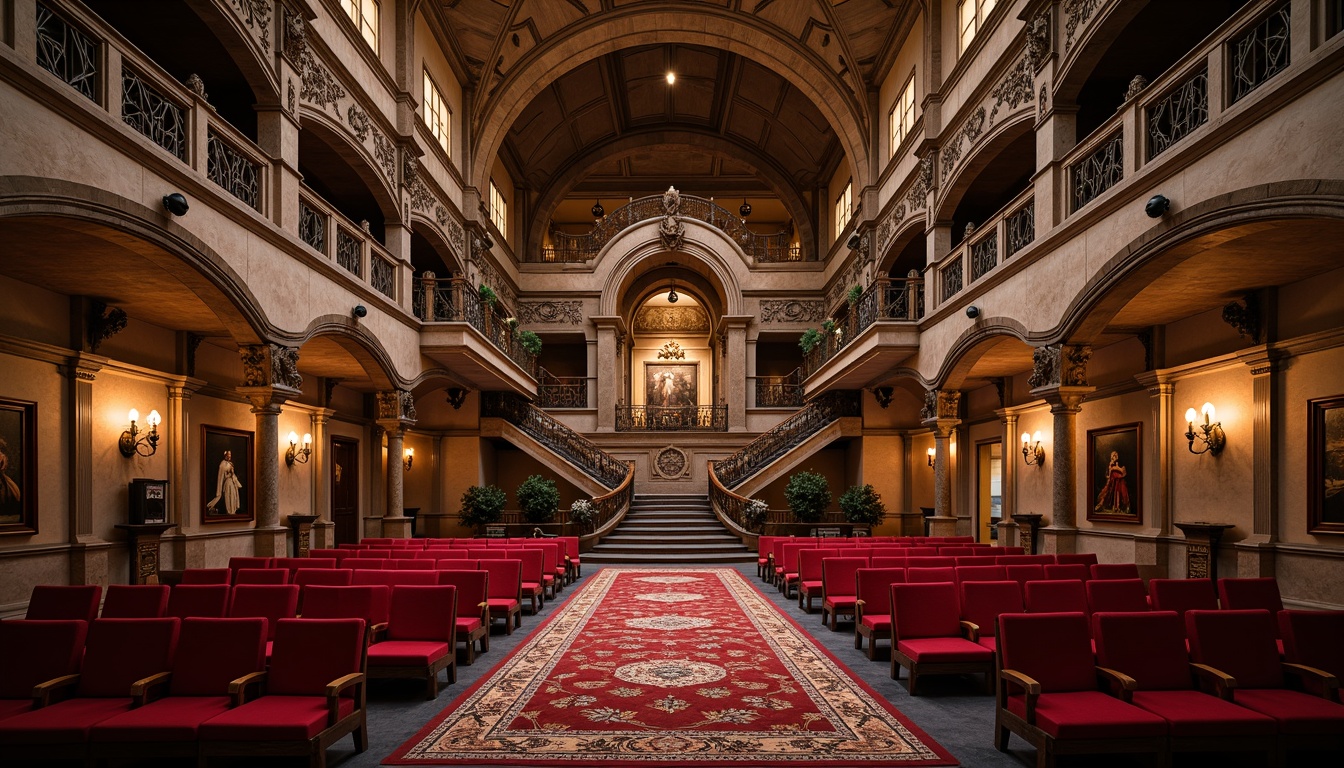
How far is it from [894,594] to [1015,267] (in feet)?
20.8

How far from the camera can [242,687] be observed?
463cm

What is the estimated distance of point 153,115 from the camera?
7.66m

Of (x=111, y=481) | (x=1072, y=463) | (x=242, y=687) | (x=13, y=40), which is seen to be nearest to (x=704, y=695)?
(x=242, y=687)

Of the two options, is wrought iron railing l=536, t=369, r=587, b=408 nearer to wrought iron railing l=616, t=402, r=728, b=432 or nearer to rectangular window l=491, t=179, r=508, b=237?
wrought iron railing l=616, t=402, r=728, b=432

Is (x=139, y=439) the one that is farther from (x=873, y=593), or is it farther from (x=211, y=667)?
(x=873, y=593)

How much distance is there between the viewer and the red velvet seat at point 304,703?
14.2 ft

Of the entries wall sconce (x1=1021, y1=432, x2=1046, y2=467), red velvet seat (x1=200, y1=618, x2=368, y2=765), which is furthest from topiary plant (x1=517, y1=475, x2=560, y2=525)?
red velvet seat (x1=200, y1=618, x2=368, y2=765)

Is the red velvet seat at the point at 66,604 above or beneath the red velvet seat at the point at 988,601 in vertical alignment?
above

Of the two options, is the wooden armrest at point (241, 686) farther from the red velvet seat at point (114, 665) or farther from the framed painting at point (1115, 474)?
the framed painting at point (1115, 474)

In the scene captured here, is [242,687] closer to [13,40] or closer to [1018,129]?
[13,40]

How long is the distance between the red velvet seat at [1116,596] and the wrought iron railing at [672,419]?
1731cm

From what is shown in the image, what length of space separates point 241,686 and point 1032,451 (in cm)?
1301

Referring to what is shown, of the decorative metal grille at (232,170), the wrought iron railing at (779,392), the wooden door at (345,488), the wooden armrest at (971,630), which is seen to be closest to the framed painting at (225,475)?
the wooden door at (345,488)

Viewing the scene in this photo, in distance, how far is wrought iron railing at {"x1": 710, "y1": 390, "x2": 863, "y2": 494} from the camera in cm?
2070
